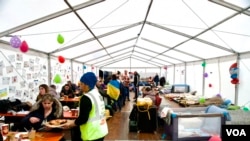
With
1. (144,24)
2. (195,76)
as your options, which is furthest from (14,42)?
(195,76)

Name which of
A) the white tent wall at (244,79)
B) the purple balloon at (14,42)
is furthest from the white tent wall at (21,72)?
the white tent wall at (244,79)

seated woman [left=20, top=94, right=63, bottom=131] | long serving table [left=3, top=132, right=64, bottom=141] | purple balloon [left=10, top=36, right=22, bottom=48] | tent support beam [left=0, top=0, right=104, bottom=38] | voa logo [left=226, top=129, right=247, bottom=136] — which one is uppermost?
tent support beam [left=0, top=0, right=104, bottom=38]

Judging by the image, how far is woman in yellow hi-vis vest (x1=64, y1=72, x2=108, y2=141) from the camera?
234 centimetres

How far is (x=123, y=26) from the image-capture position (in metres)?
6.85

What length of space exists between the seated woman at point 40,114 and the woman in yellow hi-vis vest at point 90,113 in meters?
0.82

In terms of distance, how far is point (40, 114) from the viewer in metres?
3.08

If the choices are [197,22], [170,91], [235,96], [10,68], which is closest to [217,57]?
[235,96]

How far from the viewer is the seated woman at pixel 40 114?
3.01 meters

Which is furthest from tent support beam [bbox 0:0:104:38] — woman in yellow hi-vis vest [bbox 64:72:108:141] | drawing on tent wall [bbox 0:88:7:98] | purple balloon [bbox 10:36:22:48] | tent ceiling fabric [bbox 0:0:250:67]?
woman in yellow hi-vis vest [bbox 64:72:108:141]

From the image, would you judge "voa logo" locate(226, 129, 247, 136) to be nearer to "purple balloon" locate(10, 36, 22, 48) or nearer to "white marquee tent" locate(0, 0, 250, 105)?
"white marquee tent" locate(0, 0, 250, 105)

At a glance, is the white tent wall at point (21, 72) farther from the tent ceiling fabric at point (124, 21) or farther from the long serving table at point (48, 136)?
the long serving table at point (48, 136)

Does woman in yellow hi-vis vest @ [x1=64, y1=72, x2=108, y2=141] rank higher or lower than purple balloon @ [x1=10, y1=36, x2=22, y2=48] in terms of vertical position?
lower

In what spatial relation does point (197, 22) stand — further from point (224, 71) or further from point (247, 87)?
point (224, 71)

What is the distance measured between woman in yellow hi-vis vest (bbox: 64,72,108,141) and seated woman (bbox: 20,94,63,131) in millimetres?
823
